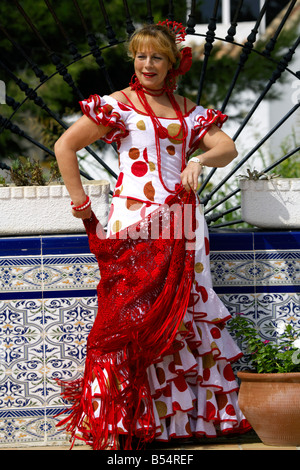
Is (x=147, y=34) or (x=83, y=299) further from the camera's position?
(x=83, y=299)

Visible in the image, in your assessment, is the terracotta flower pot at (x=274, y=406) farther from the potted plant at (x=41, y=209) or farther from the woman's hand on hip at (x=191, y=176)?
the potted plant at (x=41, y=209)

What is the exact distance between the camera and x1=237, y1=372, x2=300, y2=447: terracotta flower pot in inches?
131

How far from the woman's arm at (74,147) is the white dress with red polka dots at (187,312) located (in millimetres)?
47

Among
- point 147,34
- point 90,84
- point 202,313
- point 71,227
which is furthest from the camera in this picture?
point 90,84

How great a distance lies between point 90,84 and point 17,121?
3.06 ft

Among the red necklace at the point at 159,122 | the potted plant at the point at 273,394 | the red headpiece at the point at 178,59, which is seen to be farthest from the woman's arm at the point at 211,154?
the potted plant at the point at 273,394

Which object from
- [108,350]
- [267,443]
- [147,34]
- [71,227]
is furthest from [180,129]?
[267,443]

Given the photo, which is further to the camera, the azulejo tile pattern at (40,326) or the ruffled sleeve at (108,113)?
the azulejo tile pattern at (40,326)

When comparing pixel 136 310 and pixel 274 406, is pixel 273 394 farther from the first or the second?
pixel 136 310

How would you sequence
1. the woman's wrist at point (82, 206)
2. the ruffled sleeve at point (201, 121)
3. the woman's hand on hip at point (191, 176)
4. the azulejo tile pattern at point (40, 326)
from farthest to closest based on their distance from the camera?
the azulejo tile pattern at point (40, 326), the ruffled sleeve at point (201, 121), the woman's wrist at point (82, 206), the woman's hand on hip at point (191, 176)

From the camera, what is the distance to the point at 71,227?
364 centimetres

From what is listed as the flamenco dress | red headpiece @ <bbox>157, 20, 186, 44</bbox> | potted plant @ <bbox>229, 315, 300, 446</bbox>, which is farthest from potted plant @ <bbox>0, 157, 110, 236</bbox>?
potted plant @ <bbox>229, 315, 300, 446</bbox>

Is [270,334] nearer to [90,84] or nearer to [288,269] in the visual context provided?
[288,269]

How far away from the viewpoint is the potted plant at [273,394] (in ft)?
10.9
